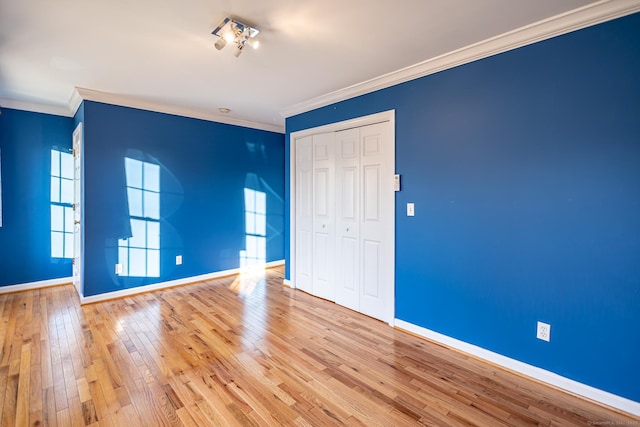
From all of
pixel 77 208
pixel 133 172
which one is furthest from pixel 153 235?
pixel 77 208

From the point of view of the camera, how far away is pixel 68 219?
4309 mm

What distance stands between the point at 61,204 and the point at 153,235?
1463mm

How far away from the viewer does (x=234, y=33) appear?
2055 millimetres

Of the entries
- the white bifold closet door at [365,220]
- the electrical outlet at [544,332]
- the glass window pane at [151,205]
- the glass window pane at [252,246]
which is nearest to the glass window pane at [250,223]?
the glass window pane at [252,246]

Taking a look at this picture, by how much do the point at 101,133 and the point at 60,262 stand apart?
6.76 feet

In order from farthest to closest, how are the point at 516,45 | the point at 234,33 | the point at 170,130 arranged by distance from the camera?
the point at 170,130
the point at 516,45
the point at 234,33

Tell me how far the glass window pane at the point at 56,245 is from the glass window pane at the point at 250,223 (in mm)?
2571

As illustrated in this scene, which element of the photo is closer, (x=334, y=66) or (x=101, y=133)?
(x=334, y=66)

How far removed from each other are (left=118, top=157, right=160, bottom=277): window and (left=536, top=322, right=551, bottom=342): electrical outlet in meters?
4.30

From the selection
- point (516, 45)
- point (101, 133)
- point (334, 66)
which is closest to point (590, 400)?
point (516, 45)

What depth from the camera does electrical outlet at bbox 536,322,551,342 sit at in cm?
212

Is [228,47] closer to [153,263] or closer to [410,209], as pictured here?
[410,209]

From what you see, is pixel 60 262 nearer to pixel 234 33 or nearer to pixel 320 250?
pixel 320 250

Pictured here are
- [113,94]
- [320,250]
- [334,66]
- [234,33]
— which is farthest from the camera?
[320,250]
